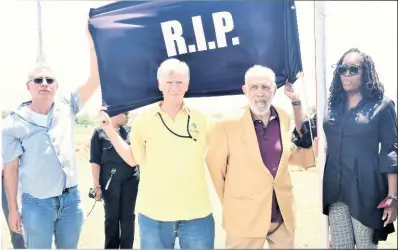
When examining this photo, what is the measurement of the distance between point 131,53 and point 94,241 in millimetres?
1406

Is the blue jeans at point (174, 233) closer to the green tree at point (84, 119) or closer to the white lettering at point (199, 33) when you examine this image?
the green tree at point (84, 119)

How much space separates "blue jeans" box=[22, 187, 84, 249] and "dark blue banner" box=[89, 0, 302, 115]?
2.35 feet

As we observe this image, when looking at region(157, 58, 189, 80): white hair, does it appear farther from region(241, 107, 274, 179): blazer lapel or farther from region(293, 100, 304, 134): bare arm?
region(293, 100, 304, 134): bare arm

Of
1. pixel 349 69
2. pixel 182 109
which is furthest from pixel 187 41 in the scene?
pixel 349 69

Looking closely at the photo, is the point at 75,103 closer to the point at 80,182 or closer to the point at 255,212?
the point at 80,182

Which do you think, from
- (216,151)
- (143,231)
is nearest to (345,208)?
(216,151)

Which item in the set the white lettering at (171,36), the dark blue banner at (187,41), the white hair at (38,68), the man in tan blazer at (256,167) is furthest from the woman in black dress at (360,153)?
the white hair at (38,68)

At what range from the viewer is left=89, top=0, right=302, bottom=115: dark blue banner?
3.11 m

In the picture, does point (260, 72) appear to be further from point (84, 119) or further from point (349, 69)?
point (84, 119)

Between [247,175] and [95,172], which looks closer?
[247,175]

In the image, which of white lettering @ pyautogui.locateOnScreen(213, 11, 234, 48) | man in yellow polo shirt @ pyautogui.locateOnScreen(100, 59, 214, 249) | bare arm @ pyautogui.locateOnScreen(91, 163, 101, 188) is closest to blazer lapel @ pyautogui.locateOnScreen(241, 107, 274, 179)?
man in yellow polo shirt @ pyautogui.locateOnScreen(100, 59, 214, 249)

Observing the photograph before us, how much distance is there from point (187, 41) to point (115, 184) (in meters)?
1.15

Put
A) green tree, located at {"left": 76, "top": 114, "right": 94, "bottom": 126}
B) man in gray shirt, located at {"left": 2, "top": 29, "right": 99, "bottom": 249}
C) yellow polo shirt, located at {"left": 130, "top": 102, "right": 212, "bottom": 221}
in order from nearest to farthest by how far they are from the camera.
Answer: yellow polo shirt, located at {"left": 130, "top": 102, "right": 212, "bottom": 221}
man in gray shirt, located at {"left": 2, "top": 29, "right": 99, "bottom": 249}
green tree, located at {"left": 76, "top": 114, "right": 94, "bottom": 126}

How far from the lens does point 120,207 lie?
3.17m
